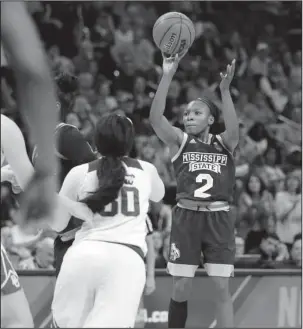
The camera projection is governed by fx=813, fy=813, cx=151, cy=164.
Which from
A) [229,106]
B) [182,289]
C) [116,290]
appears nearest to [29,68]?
[116,290]

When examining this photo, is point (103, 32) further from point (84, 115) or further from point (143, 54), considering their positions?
point (84, 115)

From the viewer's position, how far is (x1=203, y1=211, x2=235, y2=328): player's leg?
5.70 meters

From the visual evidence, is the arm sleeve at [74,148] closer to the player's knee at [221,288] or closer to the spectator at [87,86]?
the player's knee at [221,288]

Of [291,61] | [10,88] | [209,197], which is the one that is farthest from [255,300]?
[291,61]

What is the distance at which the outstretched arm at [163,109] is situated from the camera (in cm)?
557

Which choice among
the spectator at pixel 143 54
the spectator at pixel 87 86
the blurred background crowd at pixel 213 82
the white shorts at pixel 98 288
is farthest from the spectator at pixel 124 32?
the white shorts at pixel 98 288

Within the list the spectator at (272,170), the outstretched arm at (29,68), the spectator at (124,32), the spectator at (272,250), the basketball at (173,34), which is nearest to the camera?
the outstretched arm at (29,68)

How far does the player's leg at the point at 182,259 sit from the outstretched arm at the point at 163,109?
52cm

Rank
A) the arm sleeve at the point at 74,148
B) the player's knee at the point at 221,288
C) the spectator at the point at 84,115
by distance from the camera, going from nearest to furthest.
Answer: the arm sleeve at the point at 74,148
the player's knee at the point at 221,288
the spectator at the point at 84,115

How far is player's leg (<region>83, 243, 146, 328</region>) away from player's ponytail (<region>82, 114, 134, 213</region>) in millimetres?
268

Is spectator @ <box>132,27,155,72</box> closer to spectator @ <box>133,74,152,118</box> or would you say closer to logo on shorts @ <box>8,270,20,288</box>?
spectator @ <box>133,74,152,118</box>

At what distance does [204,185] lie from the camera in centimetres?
577

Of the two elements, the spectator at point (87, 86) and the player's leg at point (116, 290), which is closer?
the player's leg at point (116, 290)

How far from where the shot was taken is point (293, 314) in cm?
791
